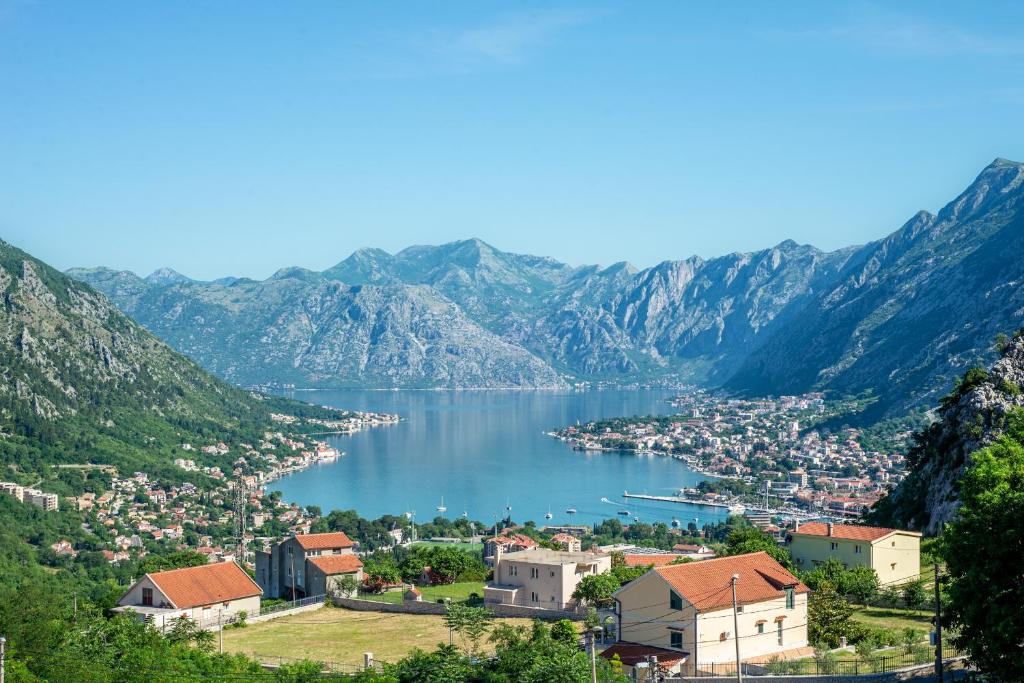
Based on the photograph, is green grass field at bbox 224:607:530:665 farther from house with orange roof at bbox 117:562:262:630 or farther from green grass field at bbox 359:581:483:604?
green grass field at bbox 359:581:483:604

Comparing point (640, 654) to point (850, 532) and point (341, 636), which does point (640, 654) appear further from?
point (850, 532)

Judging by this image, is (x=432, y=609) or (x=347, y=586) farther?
(x=347, y=586)

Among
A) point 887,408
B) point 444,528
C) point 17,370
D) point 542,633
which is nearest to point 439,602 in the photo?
point 542,633

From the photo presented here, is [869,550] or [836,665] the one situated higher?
[836,665]

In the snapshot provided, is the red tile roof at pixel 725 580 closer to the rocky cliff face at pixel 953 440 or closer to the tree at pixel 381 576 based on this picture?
the tree at pixel 381 576

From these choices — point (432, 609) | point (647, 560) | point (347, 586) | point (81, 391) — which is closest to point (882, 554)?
point (647, 560)

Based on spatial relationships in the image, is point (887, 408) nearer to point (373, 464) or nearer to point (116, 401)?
point (373, 464)

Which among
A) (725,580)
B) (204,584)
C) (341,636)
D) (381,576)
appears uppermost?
(725,580)
